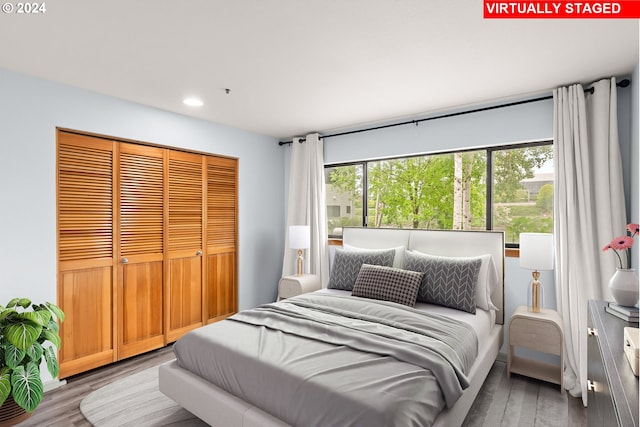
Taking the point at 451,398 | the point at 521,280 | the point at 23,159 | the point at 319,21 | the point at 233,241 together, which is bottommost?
A: the point at 451,398

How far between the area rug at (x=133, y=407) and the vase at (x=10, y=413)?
0.34 meters

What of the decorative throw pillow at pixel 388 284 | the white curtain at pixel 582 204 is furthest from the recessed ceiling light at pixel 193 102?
the white curtain at pixel 582 204

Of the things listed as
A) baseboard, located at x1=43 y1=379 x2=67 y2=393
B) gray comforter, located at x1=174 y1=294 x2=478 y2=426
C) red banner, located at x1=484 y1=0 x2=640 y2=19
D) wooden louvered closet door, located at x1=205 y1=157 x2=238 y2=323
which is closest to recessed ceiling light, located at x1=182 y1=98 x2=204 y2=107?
wooden louvered closet door, located at x1=205 y1=157 x2=238 y2=323

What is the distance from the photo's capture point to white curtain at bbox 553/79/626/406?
8.52ft

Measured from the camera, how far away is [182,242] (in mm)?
3746

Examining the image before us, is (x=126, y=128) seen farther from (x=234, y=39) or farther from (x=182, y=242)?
(x=234, y=39)

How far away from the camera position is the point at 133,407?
245 cm

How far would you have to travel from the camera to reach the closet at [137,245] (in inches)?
114

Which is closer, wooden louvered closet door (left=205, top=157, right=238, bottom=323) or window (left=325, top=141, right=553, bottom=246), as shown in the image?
window (left=325, top=141, right=553, bottom=246)

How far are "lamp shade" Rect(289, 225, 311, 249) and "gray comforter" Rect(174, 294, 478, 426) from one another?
1497 mm

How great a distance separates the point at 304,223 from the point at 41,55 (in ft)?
10.0

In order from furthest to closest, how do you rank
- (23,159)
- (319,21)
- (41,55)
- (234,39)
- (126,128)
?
1. (126,128)
2. (23,159)
3. (41,55)
4. (234,39)
5. (319,21)

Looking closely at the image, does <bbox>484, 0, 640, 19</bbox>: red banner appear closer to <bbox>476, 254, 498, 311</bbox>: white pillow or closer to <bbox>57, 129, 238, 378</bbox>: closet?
<bbox>476, 254, 498, 311</bbox>: white pillow

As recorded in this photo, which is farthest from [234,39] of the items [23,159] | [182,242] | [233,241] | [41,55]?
[233,241]
